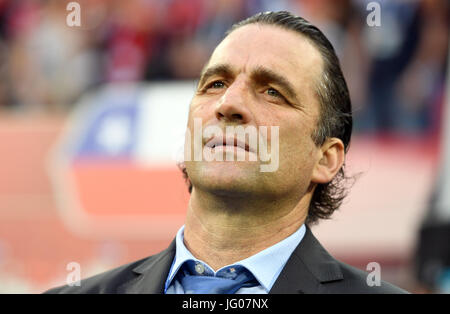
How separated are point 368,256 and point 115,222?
2509 millimetres

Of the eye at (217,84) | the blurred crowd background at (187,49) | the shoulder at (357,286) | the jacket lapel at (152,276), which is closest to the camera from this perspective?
the shoulder at (357,286)

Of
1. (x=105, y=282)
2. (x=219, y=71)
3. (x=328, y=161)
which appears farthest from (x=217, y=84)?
(x=105, y=282)

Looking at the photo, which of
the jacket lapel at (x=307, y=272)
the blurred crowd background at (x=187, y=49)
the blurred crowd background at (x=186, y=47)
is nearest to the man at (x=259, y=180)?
the jacket lapel at (x=307, y=272)

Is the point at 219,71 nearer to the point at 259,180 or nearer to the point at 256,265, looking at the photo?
the point at 259,180

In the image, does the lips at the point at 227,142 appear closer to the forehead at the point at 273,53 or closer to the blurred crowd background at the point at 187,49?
the forehead at the point at 273,53

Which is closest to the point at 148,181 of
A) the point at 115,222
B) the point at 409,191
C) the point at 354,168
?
the point at 115,222

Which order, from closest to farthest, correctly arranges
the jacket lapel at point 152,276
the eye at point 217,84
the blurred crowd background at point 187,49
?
the jacket lapel at point 152,276 → the eye at point 217,84 → the blurred crowd background at point 187,49

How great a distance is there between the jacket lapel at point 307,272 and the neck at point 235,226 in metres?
0.11

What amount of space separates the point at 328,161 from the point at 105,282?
2.94 feet

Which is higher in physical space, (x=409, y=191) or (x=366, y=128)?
(x=366, y=128)

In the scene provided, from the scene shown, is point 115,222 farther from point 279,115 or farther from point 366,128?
point 279,115

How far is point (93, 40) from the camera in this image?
8.61m

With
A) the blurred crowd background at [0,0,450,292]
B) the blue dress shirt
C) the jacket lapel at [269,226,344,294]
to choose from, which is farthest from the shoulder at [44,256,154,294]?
the blurred crowd background at [0,0,450,292]

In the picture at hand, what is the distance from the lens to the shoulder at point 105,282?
251 cm
